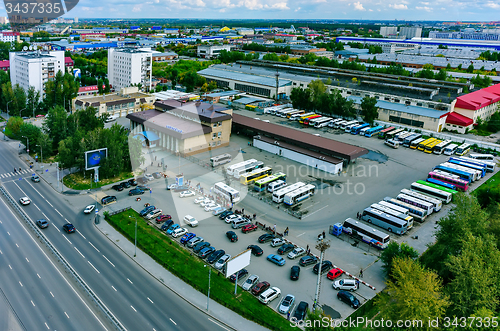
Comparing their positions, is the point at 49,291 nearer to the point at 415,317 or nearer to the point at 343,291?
the point at 343,291

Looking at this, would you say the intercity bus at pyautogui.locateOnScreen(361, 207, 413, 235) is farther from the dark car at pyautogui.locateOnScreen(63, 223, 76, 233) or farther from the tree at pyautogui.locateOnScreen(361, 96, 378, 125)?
the tree at pyautogui.locateOnScreen(361, 96, 378, 125)

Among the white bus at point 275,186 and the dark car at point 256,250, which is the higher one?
the white bus at point 275,186

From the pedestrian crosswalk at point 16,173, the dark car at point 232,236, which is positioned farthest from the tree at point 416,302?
the pedestrian crosswalk at point 16,173

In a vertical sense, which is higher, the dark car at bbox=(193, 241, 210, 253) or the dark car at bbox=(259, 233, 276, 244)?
the dark car at bbox=(259, 233, 276, 244)

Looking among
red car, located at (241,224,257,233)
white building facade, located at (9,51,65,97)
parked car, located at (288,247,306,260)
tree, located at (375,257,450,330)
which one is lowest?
parked car, located at (288,247,306,260)

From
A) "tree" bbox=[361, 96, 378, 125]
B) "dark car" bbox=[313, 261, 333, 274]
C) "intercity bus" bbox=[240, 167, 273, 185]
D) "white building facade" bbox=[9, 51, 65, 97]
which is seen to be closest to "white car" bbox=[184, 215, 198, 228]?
"intercity bus" bbox=[240, 167, 273, 185]

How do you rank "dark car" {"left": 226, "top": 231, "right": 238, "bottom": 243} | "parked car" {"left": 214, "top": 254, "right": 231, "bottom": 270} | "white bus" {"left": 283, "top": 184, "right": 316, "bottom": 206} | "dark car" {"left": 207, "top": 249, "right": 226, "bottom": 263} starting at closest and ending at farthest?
1. "parked car" {"left": 214, "top": 254, "right": 231, "bottom": 270}
2. "dark car" {"left": 207, "top": 249, "right": 226, "bottom": 263}
3. "dark car" {"left": 226, "top": 231, "right": 238, "bottom": 243}
4. "white bus" {"left": 283, "top": 184, "right": 316, "bottom": 206}

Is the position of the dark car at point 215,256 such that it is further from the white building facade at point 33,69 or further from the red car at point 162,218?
the white building facade at point 33,69

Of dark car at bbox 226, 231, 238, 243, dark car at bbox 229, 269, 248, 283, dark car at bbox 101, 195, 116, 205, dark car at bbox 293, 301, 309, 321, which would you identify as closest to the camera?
dark car at bbox 293, 301, 309, 321
